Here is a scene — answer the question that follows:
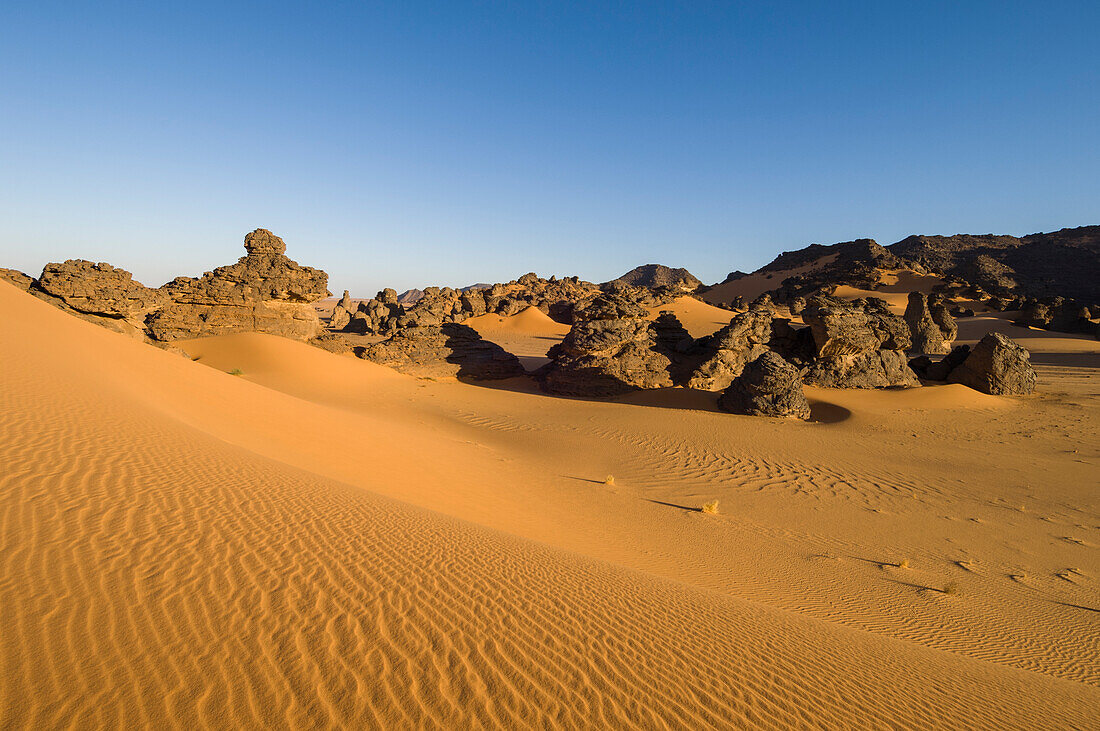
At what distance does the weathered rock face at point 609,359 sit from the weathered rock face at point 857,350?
5396mm

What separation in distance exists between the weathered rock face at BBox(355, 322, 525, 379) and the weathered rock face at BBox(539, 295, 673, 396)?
10.5 feet

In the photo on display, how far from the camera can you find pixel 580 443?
13242 mm

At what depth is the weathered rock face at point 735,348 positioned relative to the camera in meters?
18.8

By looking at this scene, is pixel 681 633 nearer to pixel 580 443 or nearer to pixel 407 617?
pixel 407 617

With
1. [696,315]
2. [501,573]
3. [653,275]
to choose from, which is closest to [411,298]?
[653,275]

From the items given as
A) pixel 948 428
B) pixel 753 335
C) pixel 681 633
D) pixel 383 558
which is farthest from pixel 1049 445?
pixel 383 558

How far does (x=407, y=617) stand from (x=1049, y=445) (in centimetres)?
1553

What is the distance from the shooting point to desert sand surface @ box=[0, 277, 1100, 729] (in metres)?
2.42

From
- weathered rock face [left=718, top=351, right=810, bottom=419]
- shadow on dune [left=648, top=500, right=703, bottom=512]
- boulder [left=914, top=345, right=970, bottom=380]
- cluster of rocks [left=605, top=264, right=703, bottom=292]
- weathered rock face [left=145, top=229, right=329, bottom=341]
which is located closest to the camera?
shadow on dune [left=648, top=500, right=703, bottom=512]

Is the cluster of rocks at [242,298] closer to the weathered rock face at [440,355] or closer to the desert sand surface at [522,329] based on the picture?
the weathered rock face at [440,355]

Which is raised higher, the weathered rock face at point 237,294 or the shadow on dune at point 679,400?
the weathered rock face at point 237,294

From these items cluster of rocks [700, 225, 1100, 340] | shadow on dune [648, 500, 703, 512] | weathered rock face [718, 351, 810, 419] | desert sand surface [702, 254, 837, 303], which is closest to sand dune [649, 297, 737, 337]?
cluster of rocks [700, 225, 1100, 340]

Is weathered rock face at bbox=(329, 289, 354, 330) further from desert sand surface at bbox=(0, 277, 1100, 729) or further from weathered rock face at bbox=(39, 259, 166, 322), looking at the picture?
desert sand surface at bbox=(0, 277, 1100, 729)

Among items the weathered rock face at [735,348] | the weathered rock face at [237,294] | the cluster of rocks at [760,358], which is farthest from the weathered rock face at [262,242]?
the weathered rock face at [735,348]
